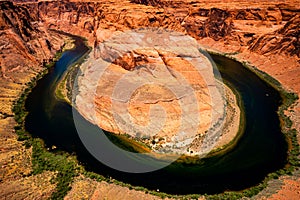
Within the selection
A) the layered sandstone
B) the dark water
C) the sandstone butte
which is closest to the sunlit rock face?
the dark water

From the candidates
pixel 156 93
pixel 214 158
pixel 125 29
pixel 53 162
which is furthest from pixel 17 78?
pixel 214 158

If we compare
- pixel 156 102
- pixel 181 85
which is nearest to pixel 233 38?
pixel 181 85

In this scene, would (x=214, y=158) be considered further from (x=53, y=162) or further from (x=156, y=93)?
(x=53, y=162)

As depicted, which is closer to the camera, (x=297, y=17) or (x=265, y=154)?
(x=265, y=154)

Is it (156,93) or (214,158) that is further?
(156,93)

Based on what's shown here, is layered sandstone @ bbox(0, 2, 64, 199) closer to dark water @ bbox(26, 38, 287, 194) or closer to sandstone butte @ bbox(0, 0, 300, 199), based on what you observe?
sandstone butte @ bbox(0, 0, 300, 199)

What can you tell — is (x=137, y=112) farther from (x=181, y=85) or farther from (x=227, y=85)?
(x=227, y=85)
